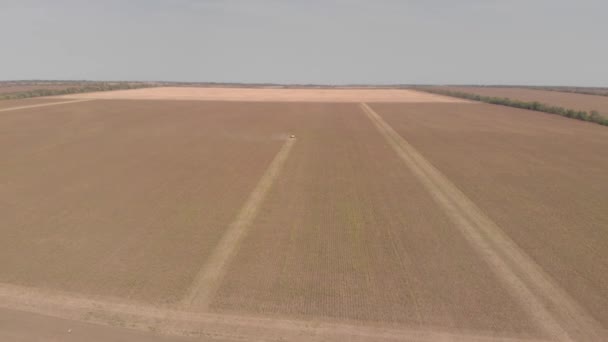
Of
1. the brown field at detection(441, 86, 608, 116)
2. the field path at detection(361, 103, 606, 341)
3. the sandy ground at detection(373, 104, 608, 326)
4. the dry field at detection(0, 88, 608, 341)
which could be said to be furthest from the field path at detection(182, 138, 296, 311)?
the brown field at detection(441, 86, 608, 116)

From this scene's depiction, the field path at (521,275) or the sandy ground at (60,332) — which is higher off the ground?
the field path at (521,275)

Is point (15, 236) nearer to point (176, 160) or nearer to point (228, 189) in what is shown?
point (228, 189)

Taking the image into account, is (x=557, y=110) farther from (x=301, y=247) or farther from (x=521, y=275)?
(x=301, y=247)

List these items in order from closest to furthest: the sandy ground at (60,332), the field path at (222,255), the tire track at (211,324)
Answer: the sandy ground at (60,332), the tire track at (211,324), the field path at (222,255)

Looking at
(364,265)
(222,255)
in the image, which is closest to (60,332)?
(222,255)

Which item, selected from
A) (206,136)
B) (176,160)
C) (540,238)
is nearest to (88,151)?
(176,160)

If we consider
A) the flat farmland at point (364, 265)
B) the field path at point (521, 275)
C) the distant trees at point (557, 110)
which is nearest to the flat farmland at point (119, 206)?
the flat farmland at point (364, 265)

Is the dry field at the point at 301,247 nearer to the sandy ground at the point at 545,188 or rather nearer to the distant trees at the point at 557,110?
the sandy ground at the point at 545,188
